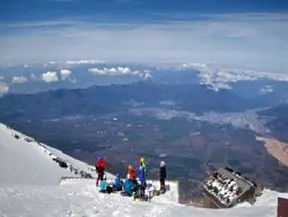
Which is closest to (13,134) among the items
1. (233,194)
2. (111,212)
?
(233,194)

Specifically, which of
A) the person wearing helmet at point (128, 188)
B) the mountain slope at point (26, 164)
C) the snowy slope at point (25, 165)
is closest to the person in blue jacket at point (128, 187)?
the person wearing helmet at point (128, 188)

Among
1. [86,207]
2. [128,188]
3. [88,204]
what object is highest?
[128,188]

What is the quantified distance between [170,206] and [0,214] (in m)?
8.38

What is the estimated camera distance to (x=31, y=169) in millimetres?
47188

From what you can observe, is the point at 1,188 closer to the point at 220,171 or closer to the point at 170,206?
the point at 170,206

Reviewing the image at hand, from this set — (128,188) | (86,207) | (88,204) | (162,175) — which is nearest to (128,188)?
(128,188)

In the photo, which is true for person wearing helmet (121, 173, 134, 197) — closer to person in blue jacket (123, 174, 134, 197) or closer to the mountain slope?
person in blue jacket (123, 174, 134, 197)

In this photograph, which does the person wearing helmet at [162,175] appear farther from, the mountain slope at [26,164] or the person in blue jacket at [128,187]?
the mountain slope at [26,164]

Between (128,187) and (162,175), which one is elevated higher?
(162,175)

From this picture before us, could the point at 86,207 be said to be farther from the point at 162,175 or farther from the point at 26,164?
the point at 26,164

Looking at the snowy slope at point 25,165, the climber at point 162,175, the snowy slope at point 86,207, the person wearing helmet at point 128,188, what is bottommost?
the snowy slope at point 86,207

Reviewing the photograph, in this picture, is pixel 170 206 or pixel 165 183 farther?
pixel 165 183

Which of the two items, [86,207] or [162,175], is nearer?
[86,207]

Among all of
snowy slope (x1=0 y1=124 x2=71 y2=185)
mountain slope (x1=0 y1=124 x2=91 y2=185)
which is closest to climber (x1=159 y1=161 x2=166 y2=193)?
mountain slope (x1=0 y1=124 x2=91 y2=185)
